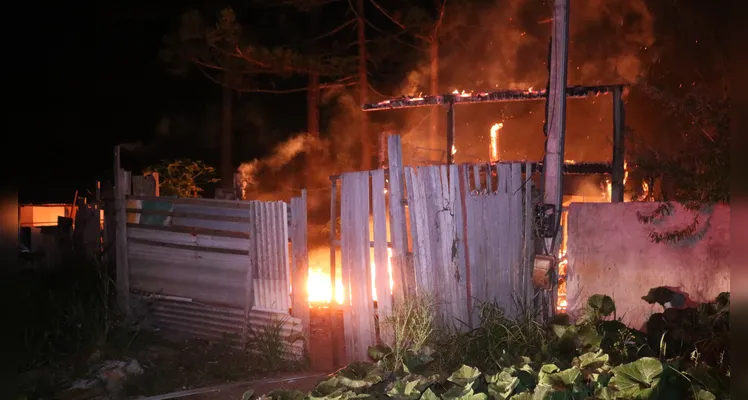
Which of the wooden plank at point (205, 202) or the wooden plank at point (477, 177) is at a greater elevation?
the wooden plank at point (477, 177)

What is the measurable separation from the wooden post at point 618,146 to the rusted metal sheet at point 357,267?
3282 millimetres

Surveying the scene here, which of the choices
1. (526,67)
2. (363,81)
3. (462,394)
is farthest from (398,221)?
(526,67)

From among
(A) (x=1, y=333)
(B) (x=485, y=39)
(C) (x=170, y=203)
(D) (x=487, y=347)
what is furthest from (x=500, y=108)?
(A) (x=1, y=333)

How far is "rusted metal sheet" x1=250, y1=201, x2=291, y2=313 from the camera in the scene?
739 cm

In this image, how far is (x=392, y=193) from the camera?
6457 mm

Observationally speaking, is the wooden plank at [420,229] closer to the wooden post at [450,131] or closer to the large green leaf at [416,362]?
the large green leaf at [416,362]

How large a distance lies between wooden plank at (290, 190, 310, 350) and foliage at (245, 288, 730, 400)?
5.45 feet

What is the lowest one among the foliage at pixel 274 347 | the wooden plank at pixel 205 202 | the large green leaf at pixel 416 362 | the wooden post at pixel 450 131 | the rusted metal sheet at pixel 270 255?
the foliage at pixel 274 347

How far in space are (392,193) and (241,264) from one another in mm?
2616

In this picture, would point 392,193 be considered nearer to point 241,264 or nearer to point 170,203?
→ point 241,264

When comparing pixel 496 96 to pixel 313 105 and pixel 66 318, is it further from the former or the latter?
pixel 313 105

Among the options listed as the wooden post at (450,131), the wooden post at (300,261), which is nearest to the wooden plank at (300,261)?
the wooden post at (300,261)

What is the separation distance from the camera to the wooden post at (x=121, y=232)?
894cm

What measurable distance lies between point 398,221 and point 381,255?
46cm
